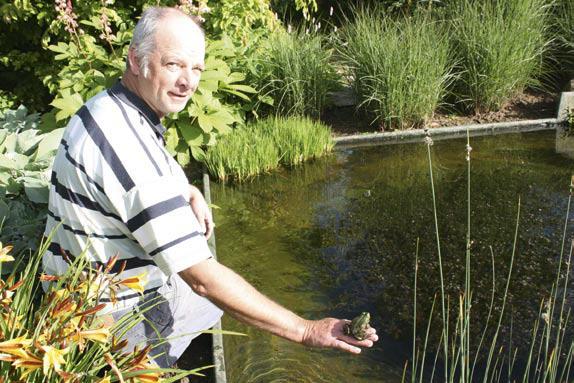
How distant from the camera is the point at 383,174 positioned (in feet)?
17.5

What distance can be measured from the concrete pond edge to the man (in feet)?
12.7

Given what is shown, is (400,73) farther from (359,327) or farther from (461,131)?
(359,327)

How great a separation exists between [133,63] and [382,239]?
2.33 metres

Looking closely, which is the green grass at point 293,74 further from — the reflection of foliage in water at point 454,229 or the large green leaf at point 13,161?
the large green leaf at point 13,161

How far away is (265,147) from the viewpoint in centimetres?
536

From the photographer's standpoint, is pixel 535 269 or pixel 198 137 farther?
pixel 198 137

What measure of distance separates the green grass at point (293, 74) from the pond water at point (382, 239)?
2.63 ft

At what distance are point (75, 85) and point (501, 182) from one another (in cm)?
331

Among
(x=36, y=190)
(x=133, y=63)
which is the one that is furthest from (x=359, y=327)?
(x=36, y=190)

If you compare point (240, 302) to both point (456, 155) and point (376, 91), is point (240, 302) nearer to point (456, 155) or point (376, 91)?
point (456, 155)

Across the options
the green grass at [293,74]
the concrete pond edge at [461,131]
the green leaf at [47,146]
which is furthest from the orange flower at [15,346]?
the green grass at [293,74]

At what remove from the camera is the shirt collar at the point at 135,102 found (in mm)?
2236

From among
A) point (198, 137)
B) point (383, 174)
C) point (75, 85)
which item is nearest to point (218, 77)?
point (198, 137)

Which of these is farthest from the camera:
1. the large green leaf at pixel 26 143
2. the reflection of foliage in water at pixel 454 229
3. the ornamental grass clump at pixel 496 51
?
the ornamental grass clump at pixel 496 51
